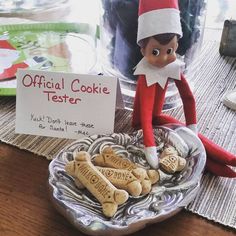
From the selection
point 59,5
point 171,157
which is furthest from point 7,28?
point 171,157

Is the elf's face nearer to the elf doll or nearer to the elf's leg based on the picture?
the elf doll

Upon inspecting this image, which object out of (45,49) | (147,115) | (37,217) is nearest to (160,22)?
(147,115)

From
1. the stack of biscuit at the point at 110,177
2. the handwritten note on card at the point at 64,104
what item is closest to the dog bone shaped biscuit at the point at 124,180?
the stack of biscuit at the point at 110,177

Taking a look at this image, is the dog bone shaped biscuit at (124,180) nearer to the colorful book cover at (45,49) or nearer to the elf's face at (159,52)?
the elf's face at (159,52)

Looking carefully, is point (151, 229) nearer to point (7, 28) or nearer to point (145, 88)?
point (145, 88)

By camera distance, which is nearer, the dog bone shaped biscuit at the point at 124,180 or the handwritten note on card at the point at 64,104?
the dog bone shaped biscuit at the point at 124,180

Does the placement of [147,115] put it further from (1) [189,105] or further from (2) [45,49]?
(2) [45,49]
